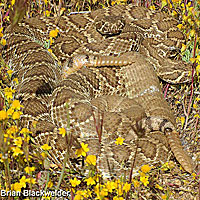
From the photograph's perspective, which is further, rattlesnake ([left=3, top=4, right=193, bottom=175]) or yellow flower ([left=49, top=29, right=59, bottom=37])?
yellow flower ([left=49, top=29, right=59, bottom=37])

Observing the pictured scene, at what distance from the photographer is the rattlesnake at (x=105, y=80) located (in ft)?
13.6

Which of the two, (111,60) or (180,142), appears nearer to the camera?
(180,142)

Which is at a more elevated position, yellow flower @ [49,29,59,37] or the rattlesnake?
yellow flower @ [49,29,59,37]

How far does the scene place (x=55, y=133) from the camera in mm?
4164

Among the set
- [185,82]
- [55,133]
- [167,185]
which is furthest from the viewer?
[185,82]

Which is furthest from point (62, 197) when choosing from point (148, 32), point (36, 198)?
point (148, 32)

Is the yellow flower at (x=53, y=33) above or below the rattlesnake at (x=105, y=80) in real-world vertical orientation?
above

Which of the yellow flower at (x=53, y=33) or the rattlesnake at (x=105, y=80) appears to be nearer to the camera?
the rattlesnake at (x=105, y=80)

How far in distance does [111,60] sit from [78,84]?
723 millimetres

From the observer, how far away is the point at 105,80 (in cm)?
543

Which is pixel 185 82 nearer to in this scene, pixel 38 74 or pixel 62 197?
pixel 38 74

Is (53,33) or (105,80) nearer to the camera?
(105,80)

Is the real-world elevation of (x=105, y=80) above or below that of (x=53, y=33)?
below

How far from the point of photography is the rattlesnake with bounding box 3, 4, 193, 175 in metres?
4.14
